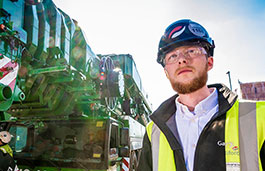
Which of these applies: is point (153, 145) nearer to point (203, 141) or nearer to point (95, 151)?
point (203, 141)

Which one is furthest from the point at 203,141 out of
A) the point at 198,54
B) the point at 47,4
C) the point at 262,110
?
the point at 47,4

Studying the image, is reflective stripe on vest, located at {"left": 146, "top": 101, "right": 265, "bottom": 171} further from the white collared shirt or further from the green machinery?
the green machinery

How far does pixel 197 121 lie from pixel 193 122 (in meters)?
0.03

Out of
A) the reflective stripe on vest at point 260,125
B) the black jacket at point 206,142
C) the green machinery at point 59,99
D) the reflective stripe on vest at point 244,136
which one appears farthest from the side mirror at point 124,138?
the reflective stripe on vest at point 260,125

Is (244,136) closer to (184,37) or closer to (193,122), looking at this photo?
(193,122)

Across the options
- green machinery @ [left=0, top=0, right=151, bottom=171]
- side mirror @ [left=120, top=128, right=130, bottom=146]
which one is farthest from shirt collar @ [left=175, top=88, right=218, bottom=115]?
side mirror @ [left=120, top=128, right=130, bottom=146]

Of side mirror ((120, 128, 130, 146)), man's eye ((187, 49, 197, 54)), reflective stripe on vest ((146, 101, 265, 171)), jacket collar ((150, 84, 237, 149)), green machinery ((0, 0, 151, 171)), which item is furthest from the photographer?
side mirror ((120, 128, 130, 146))

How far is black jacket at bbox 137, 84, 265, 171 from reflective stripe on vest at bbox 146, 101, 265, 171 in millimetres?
30

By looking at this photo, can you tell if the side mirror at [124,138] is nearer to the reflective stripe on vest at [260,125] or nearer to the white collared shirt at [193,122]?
the white collared shirt at [193,122]

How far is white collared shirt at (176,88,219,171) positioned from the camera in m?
1.22

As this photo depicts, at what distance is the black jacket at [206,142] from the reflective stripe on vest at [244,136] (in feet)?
0.10

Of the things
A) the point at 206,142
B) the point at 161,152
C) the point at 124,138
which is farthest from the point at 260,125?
→ the point at 124,138

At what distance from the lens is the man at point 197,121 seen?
1.04 m

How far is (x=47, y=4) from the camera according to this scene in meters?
3.64
